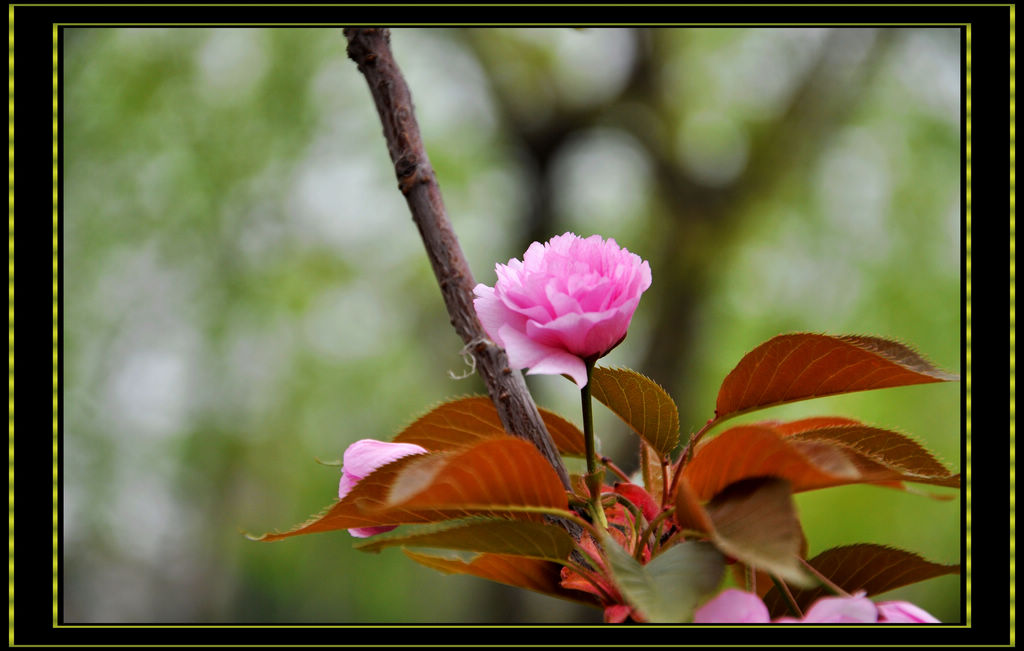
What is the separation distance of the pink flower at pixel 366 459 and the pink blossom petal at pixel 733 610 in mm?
135

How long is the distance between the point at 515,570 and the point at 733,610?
10 centimetres

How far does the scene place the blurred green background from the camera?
3.01 metres

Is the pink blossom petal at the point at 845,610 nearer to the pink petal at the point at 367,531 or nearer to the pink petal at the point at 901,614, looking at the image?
the pink petal at the point at 901,614

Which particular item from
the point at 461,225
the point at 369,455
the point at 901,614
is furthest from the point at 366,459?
the point at 461,225

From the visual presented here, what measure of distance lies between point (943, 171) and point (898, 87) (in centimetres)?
37

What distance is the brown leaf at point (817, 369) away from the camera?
0.35 metres

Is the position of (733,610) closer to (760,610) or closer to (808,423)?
(760,610)

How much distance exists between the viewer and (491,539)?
316 mm

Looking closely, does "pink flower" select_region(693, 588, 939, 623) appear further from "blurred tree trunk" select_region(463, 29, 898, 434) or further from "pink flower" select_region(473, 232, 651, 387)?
"blurred tree trunk" select_region(463, 29, 898, 434)

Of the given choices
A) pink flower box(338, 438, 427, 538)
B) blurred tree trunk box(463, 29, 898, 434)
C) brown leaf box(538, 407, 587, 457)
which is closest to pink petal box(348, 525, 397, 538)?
pink flower box(338, 438, 427, 538)

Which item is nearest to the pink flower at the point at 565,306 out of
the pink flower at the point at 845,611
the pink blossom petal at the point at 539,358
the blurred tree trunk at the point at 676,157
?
the pink blossom petal at the point at 539,358

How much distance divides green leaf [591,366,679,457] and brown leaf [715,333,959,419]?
0.08 feet
